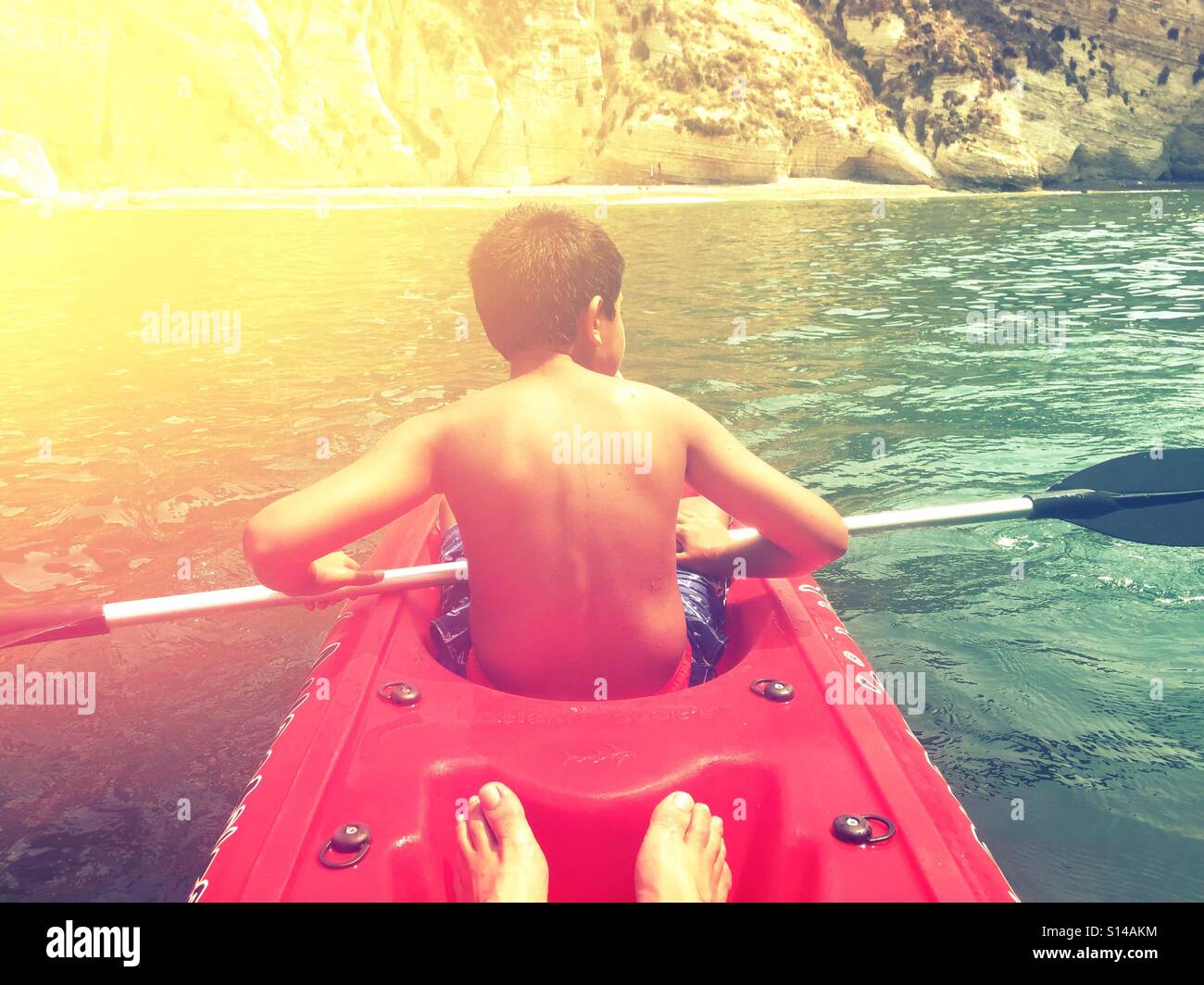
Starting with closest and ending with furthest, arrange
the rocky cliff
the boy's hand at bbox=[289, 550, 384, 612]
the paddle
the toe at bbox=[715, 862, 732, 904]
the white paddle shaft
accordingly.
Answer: the toe at bbox=[715, 862, 732, 904], the boy's hand at bbox=[289, 550, 384, 612], the white paddle shaft, the paddle, the rocky cliff

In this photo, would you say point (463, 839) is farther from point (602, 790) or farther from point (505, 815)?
point (602, 790)

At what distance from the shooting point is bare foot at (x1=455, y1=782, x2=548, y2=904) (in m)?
2.08

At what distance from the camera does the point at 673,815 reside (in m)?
2.25

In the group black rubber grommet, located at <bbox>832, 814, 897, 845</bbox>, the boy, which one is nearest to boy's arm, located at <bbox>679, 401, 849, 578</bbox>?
the boy

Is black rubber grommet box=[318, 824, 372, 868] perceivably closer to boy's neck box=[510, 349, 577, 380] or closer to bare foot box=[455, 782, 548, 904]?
bare foot box=[455, 782, 548, 904]

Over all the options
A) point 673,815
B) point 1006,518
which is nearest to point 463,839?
point 673,815

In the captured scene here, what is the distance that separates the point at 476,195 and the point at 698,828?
38721mm

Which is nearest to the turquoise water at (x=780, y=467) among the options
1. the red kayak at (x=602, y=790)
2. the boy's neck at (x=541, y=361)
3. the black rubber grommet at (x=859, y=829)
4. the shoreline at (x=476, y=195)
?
the red kayak at (x=602, y=790)

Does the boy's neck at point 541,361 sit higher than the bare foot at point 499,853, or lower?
higher

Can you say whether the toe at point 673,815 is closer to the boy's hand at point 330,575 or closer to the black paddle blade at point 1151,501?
the boy's hand at point 330,575

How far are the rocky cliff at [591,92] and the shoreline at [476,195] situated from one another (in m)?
1.19

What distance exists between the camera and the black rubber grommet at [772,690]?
270cm

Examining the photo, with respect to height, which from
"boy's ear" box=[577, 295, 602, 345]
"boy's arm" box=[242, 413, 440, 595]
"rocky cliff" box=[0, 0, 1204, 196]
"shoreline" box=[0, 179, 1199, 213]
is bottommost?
"boy's arm" box=[242, 413, 440, 595]

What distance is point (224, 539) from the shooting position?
6074 mm
